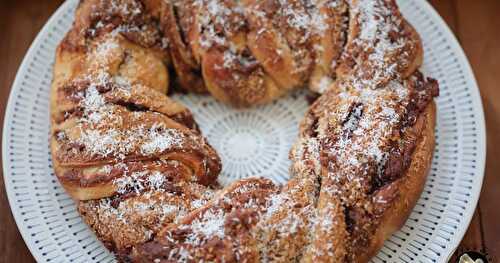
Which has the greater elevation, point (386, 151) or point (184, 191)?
point (386, 151)

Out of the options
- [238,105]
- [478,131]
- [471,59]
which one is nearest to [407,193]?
[478,131]

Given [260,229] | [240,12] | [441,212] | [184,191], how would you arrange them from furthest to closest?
1. [240,12]
2. [441,212]
3. [184,191]
4. [260,229]

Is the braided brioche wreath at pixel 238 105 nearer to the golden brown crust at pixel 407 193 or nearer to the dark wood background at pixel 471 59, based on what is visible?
the golden brown crust at pixel 407 193

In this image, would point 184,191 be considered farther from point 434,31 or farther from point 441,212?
point 434,31

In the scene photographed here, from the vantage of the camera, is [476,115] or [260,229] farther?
[476,115]

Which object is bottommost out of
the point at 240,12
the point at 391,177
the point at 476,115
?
the point at 391,177

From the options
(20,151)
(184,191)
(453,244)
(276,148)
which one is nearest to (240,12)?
(276,148)

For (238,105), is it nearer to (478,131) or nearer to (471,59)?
(478,131)
